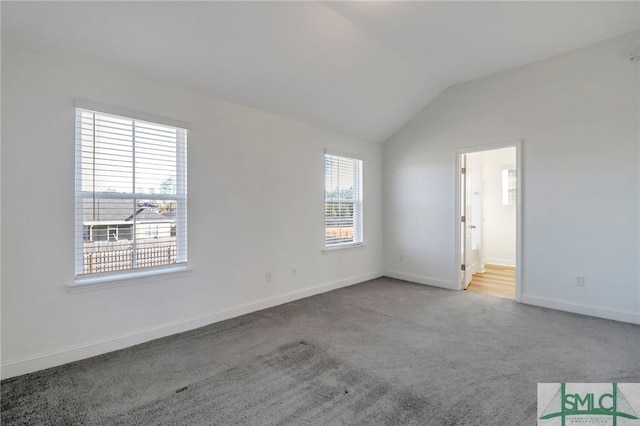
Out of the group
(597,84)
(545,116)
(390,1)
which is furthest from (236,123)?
(597,84)

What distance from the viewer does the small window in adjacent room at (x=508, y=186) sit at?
6.66m

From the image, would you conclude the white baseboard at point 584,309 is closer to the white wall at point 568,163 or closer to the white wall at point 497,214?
the white wall at point 568,163

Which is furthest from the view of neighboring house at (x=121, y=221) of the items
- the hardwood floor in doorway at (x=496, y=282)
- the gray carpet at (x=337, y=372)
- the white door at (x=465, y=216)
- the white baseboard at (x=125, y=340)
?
the hardwood floor in doorway at (x=496, y=282)

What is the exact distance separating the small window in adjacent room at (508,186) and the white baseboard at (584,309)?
3.22 m

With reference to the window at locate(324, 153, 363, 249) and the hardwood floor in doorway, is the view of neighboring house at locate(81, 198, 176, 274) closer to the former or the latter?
the window at locate(324, 153, 363, 249)

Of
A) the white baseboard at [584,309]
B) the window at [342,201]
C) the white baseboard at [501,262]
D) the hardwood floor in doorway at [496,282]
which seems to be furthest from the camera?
the white baseboard at [501,262]

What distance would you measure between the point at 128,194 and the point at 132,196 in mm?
37

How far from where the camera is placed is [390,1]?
274cm

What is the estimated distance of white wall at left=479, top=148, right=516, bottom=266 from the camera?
6625 millimetres

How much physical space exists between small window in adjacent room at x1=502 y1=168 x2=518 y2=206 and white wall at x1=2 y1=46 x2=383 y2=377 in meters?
3.99

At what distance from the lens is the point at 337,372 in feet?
7.82

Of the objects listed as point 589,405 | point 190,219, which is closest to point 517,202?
point 589,405

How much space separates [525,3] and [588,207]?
241cm

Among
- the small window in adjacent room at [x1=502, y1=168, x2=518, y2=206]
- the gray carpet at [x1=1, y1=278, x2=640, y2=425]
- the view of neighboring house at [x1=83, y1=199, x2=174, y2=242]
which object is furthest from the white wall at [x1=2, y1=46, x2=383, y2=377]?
the small window in adjacent room at [x1=502, y1=168, x2=518, y2=206]
